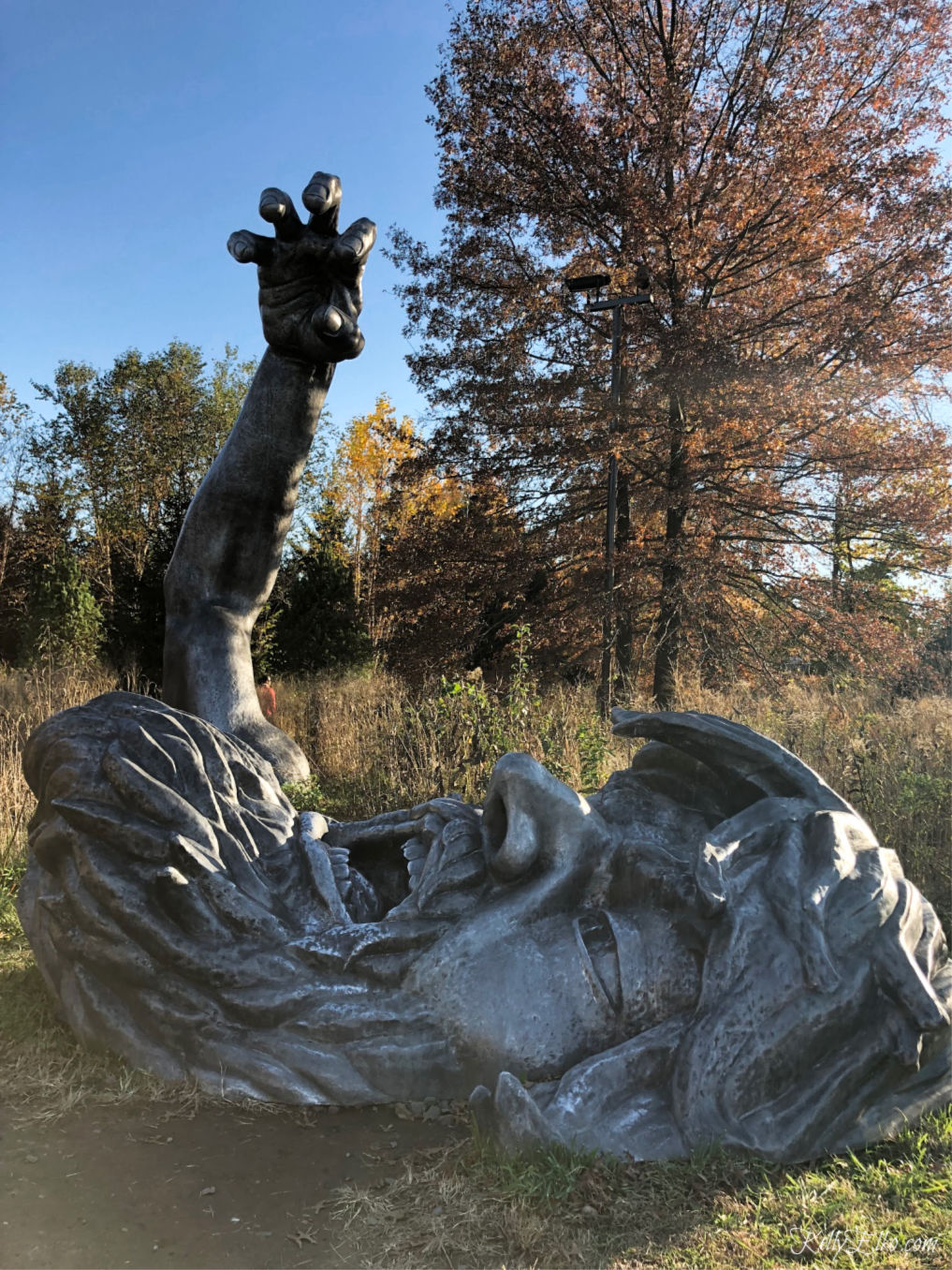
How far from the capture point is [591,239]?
12062 millimetres

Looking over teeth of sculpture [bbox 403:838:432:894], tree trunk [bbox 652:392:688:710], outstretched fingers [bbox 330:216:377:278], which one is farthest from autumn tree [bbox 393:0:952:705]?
teeth of sculpture [bbox 403:838:432:894]

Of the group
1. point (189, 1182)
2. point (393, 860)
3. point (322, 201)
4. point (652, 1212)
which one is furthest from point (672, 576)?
point (189, 1182)

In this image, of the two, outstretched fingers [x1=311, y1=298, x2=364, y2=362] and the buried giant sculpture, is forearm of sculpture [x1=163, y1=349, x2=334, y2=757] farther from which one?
the buried giant sculpture

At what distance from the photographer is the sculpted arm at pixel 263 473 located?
4.84m

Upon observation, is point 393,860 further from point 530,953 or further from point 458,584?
point 458,584

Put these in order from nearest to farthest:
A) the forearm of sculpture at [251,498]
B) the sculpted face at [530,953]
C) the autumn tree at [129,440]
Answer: the sculpted face at [530,953], the forearm of sculpture at [251,498], the autumn tree at [129,440]

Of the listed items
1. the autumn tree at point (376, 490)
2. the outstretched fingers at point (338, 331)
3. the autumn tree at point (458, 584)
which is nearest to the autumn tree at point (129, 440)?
the autumn tree at point (376, 490)

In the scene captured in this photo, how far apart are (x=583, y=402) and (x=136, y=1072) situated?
392 inches

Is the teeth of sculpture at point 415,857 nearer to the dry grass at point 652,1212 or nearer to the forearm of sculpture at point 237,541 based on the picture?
the dry grass at point 652,1212

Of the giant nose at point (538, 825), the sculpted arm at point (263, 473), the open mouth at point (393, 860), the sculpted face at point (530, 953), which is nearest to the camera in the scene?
the sculpted face at point (530, 953)

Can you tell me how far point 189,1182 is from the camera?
89.6 inches

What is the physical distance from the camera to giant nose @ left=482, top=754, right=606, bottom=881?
8.93 ft

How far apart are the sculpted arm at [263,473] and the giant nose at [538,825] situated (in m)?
2.86

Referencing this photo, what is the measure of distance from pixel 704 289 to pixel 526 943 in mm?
10342
